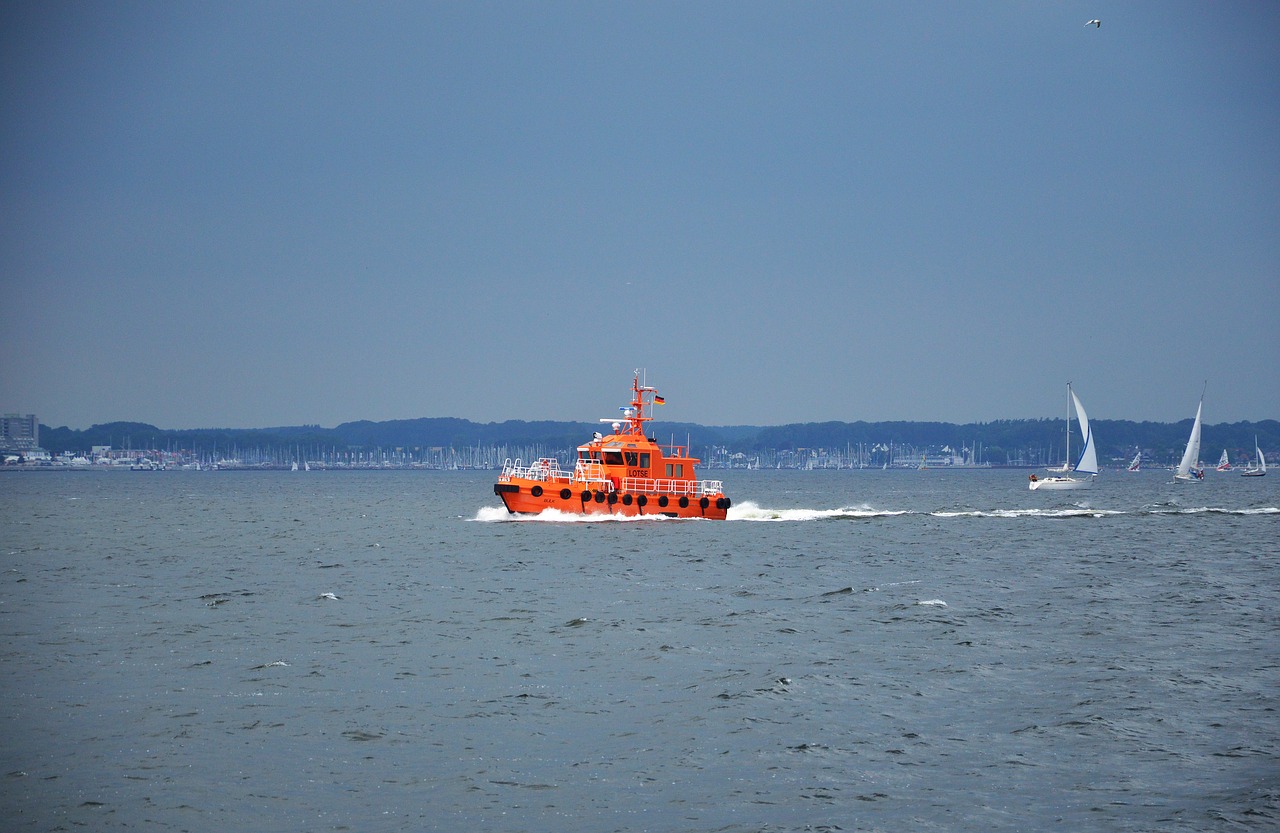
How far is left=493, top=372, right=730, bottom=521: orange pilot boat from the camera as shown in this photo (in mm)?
59062

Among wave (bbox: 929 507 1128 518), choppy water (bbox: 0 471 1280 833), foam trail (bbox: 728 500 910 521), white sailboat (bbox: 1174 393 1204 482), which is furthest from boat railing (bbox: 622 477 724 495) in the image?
white sailboat (bbox: 1174 393 1204 482)

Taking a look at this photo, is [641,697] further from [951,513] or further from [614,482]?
[951,513]

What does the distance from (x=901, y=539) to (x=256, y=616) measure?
118 ft

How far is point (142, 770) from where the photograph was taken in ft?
51.4

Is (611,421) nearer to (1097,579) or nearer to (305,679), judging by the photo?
(1097,579)

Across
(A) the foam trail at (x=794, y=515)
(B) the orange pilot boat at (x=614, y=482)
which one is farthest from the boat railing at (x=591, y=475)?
(A) the foam trail at (x=794, y=515)

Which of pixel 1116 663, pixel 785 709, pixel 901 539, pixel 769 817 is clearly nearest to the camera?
pixel 769 817

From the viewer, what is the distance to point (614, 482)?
5934 centimetres

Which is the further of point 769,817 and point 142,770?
point 142,770

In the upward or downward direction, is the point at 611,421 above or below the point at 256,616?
above

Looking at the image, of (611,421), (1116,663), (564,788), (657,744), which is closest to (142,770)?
(564,788)

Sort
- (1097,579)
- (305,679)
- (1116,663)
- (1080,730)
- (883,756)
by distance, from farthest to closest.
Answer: (1097,579) → (1116,663) → (305,679) → (1080,730) → (883,756)

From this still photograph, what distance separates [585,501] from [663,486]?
4415 millimetres

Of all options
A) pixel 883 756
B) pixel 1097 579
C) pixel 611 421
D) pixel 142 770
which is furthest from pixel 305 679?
pixel 611 421
